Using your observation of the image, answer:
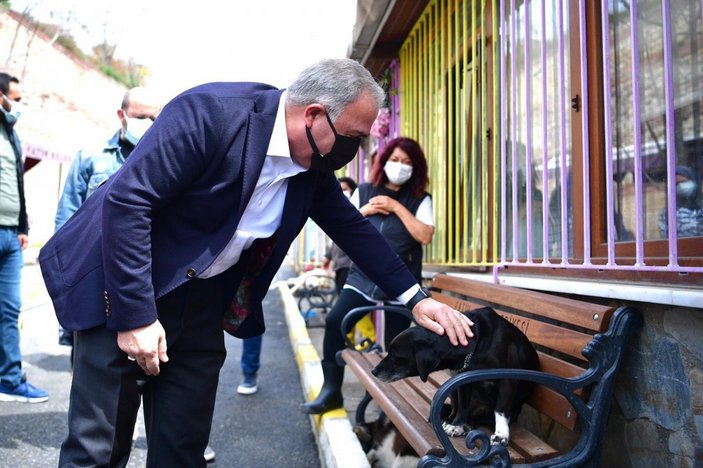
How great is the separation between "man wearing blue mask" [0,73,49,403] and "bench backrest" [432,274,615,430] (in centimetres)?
318

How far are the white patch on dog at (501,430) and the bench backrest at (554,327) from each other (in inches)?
7.1

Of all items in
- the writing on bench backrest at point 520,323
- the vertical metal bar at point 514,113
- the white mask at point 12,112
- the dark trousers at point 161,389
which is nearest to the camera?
the dark trousers at point 161,389

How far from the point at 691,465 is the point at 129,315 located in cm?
180

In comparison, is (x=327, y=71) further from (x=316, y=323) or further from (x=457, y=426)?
(x=316, y=323)

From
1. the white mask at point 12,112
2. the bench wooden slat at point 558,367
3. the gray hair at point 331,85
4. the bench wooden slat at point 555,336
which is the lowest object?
the bench wooden slat at point 558,367

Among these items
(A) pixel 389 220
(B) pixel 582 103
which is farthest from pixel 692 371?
(A) pixel 389 220

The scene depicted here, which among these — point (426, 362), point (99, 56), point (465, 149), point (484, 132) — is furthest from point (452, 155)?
point (99, 56)

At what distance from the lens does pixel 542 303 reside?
8.11ft

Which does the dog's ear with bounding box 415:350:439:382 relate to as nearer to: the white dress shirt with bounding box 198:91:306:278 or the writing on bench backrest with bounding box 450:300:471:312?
the white dress shirt with bounding box 198:91:306:278

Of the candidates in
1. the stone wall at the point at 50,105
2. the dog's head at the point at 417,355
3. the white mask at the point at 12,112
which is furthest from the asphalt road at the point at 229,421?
the stone wall at the point at 50,105

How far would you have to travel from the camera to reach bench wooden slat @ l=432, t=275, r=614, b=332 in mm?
2059

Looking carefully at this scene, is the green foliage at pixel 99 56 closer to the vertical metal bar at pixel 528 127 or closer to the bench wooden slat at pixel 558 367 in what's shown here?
the vertical metal bar at pixel 528 127

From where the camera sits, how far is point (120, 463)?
1.89 m

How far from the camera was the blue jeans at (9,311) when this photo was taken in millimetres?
4004
